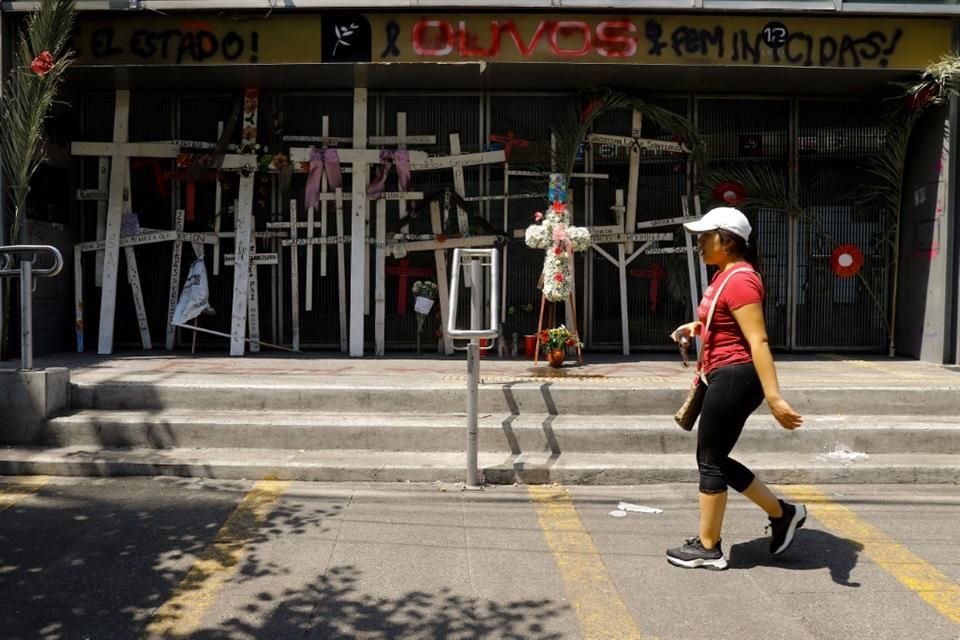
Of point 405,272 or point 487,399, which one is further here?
point 405,272

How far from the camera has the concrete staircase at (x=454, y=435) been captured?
6.47 metres

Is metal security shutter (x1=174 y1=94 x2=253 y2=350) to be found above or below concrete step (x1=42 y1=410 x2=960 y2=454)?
above

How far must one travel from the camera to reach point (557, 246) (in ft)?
28.8

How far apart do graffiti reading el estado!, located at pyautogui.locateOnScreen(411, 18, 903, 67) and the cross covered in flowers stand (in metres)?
1.84

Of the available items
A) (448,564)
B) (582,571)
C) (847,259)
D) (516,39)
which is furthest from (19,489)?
(847,259)

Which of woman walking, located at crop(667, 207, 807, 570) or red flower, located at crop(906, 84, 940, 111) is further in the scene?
red flower, located at crop(906, 84, 940, 111)

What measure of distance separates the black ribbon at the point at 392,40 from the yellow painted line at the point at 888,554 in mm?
5971

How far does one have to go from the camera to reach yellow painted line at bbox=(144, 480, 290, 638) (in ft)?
13.0

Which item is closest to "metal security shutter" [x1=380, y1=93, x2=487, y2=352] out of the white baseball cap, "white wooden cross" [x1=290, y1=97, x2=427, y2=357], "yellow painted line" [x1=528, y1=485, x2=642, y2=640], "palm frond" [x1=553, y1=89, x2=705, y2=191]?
"white wooden cross" [x1=290, y1=97, x2=427, y2=357]

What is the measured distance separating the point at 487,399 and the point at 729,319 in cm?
318

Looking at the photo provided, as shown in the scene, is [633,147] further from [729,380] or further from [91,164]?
[91,164]

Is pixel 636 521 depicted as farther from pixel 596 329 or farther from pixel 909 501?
pixel 596 329

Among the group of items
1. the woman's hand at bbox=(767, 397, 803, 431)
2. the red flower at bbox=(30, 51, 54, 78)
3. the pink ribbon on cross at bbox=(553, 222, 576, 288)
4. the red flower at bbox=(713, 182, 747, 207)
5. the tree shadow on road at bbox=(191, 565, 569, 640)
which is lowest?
the tree shadow on road at bbox=(191, 565, 569, 640)

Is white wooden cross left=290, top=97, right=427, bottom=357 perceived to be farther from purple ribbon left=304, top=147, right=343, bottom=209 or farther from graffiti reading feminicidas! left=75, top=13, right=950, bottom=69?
graffiti reading feminicidas! left=75, top=13, right=950, bottom=69
